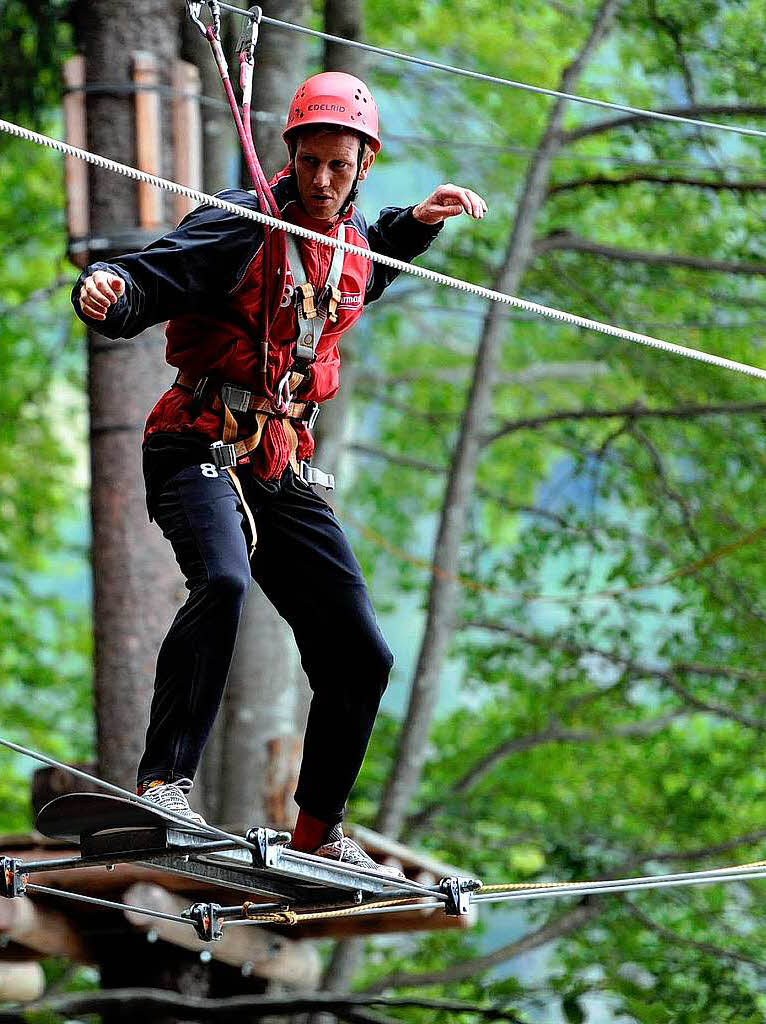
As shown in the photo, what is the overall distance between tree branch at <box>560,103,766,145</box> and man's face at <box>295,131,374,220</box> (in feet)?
15.9

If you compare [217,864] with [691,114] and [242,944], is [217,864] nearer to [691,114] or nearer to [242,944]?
[242,944]

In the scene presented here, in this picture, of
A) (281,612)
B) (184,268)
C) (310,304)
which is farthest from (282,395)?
(281,612)

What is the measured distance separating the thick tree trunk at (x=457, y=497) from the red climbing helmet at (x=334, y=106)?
5101 mm

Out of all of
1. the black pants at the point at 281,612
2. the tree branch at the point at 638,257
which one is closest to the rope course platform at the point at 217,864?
the black pants at the point at 281,612

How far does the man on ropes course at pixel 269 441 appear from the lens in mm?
3621

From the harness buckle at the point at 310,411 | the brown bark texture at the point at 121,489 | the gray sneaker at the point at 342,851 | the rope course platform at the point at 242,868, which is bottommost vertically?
the rope course platform at the point at 242,868

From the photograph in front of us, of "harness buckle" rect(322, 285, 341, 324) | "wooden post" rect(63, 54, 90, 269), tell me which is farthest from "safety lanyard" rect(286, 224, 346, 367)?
"wooden post" rect(63, 54, 90, 269)

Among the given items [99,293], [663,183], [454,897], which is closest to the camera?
[99,293]

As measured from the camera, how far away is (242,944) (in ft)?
21.8

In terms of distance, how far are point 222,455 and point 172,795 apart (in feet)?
2.46

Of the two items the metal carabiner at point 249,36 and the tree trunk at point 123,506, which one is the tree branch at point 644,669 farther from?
the metal carabiner at point 249,36

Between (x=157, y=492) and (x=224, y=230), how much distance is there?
0.62 meters

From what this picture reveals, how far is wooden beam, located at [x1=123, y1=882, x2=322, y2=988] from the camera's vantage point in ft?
19.5

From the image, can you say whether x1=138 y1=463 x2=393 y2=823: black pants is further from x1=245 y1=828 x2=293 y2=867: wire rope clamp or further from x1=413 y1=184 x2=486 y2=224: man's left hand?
x1=413 y1=184 x2=486 y2=224: man's left hand
